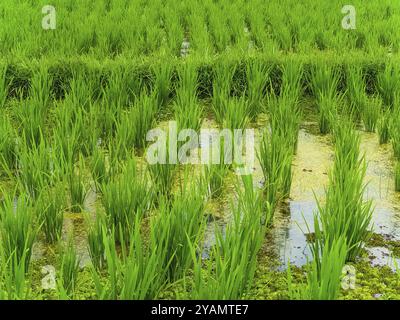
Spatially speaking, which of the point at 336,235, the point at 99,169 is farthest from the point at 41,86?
the point at 336,235

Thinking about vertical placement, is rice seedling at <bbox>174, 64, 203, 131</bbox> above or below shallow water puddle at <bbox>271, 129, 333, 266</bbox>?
above

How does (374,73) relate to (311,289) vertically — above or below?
above

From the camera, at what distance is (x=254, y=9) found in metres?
6.77

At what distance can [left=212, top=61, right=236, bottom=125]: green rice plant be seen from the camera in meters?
3.64

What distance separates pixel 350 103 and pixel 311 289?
8.01ft

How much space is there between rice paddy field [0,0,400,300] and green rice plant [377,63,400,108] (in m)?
0.01

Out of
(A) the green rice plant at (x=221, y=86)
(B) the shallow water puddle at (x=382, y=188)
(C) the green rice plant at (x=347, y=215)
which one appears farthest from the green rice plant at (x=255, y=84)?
(C) the green rice plant at (x=347, y=215)

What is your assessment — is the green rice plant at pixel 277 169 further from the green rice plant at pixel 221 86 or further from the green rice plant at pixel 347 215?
the green rice plant at pixel 221 86

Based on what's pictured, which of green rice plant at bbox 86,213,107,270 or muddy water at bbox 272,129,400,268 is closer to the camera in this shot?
green rice plant at bbox 86,213,107,270

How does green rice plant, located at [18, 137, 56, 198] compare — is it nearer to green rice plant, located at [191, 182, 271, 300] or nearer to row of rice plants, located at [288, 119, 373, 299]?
green rice plant, located at [191, 182, 271, 300]

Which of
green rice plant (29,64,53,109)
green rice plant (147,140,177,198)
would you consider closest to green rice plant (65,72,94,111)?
green rice plant (29,64,53,109)

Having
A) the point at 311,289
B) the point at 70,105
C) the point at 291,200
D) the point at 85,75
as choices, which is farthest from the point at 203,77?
the point at 311,289

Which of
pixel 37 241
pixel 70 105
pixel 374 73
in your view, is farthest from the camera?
pixel 374 73
